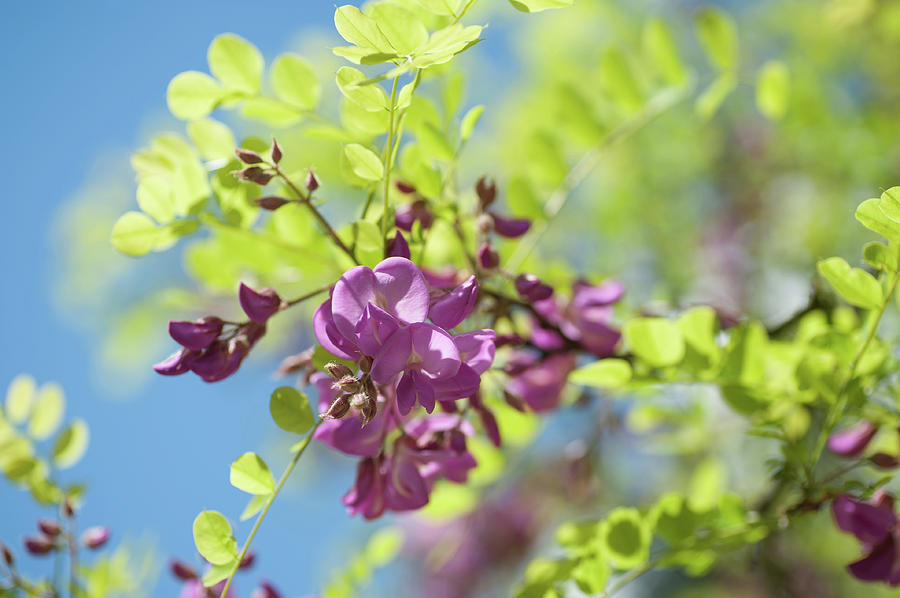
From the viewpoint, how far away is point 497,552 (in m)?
2.23

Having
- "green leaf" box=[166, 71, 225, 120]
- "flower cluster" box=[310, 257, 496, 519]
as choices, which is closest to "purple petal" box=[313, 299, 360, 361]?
"flower cluster" box=[310, 257, 496, 519]

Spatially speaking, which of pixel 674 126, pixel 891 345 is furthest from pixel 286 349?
pixel 891 345

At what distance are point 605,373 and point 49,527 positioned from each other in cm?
49

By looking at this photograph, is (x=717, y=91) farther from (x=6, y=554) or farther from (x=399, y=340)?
(x=6, y=554)

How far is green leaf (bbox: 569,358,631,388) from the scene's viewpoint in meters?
0.50

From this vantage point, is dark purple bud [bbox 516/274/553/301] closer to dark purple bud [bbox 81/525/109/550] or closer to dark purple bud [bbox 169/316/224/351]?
dark purple bud [bbox 169/316/224/351]

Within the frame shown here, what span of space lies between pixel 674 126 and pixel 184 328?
1363mm

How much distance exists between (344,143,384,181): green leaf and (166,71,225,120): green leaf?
155 mm

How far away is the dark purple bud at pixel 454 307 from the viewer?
377mm

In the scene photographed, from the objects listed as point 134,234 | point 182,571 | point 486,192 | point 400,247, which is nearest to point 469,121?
point 486,192

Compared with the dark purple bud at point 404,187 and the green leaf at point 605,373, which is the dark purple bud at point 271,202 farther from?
the green leaf at point 605,373

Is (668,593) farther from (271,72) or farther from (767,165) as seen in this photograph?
(271,72)

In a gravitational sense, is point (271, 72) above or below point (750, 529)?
above

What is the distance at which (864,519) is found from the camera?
49cm
